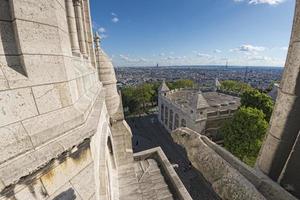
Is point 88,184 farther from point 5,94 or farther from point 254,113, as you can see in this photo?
point 254,113

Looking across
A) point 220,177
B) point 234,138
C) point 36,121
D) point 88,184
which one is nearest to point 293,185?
point 220,177

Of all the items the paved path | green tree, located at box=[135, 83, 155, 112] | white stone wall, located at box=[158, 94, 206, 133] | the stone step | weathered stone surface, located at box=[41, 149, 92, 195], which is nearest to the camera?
weathered stone surface, located at box=[41, 149, 92, 195]

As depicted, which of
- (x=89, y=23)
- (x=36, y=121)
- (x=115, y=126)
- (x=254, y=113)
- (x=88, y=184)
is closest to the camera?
(x=36, y=121)

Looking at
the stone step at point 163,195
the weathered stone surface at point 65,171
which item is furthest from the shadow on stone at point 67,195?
the stone step at point 163,195

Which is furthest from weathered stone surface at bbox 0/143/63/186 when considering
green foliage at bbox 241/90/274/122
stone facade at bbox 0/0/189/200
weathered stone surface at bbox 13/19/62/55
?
green foliage at bbox 241/90/274/122

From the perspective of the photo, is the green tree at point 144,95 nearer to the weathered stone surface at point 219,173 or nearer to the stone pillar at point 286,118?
the weathered stone surface at point 219,173

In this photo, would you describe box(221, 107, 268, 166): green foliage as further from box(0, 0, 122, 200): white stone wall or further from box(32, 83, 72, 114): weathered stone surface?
box(32, 83, 72, 114): weathered stone surface
